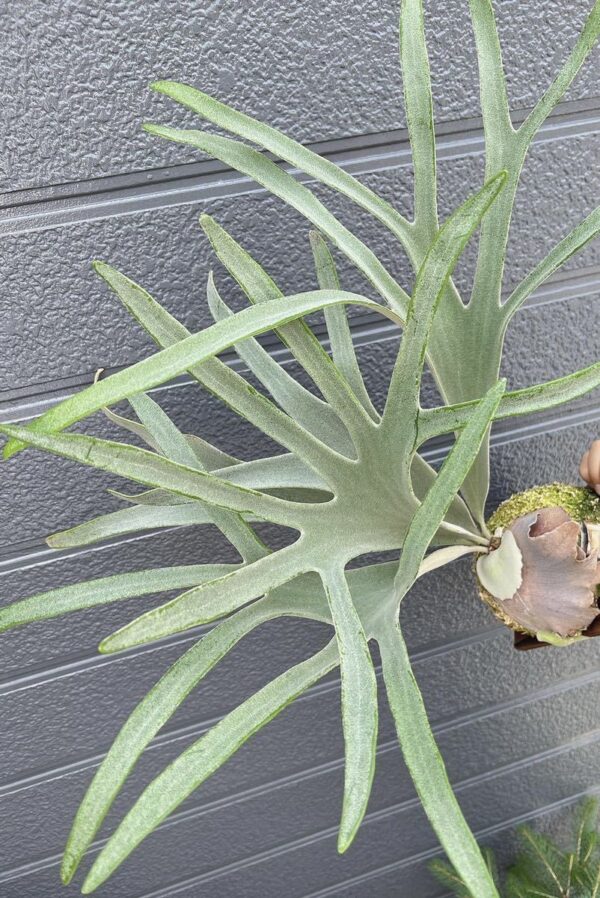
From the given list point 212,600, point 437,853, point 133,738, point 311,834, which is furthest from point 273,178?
point 437,853

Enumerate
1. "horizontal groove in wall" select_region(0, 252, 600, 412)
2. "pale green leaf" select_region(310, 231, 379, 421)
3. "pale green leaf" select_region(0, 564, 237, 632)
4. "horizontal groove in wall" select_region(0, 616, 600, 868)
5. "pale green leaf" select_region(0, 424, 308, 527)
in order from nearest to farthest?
"pale green leaf" select_region(0, 424, 308, 527) < "pale green leaf" select_region(0, 564, 237, 632) < "pale green leaf" select_region(310, 231, 379, 421) < "horizontal groove in wall" select_region(0, 252, 600, 412) < "horizontal groove in wall" select_region(0, 616, 600, 868)

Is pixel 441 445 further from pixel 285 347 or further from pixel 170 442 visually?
pixel 170 442

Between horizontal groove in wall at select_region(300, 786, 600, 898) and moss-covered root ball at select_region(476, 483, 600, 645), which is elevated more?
moss-covered root ball at select_region(476, 483, 600, 645)

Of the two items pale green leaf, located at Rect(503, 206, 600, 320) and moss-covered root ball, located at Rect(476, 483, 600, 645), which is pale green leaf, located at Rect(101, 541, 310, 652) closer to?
moss-covered root ball, located at Rect(476, 483, 600, 645)

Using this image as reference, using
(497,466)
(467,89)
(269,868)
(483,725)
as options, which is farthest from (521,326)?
(269,868)

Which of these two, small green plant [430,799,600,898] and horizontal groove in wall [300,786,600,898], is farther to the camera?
horizontal groove in wall [300,786,600,898]

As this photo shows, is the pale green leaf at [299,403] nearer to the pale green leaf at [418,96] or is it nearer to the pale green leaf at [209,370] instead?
the pale green leaf at [209,370]

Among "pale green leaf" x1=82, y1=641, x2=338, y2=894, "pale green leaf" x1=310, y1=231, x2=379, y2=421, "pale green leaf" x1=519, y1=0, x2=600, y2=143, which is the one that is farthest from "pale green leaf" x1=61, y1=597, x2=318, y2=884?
"pale green leaf" x1=519, y1=0, x2=600, y2=143
